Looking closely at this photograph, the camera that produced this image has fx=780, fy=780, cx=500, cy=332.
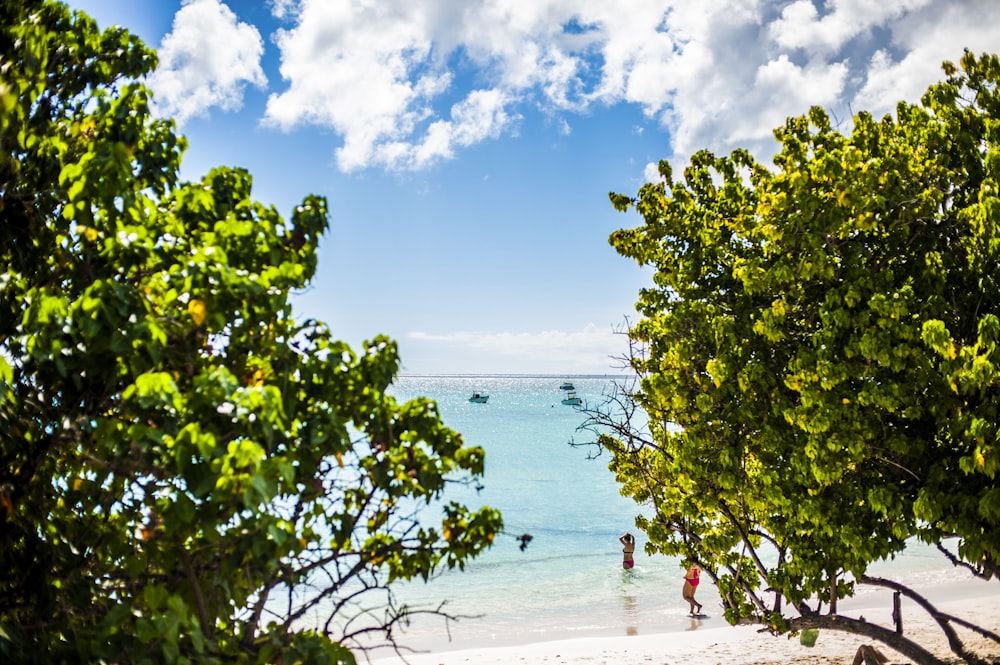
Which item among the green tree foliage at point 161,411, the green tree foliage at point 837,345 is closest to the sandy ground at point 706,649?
the green tree foliage at point 837,345

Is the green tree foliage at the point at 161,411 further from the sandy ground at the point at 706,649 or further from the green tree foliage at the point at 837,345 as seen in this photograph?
the sandy ground at the point at 706,649

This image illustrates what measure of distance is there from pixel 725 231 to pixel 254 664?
753 centimetres

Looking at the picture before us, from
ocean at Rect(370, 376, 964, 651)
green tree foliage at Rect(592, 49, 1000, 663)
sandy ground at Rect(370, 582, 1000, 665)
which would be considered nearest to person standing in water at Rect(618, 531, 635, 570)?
ocean at Rect(370, 376, 964, 651)

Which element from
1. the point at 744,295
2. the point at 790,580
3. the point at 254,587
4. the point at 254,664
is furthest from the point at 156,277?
the point at 790,580

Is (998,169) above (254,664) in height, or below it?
above

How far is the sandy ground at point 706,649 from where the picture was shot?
14.7 meters

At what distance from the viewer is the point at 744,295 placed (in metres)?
9.05

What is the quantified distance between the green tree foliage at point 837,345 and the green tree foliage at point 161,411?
488 cm

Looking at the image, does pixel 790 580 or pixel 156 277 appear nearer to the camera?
pixel 156 277

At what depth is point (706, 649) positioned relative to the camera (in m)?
16.4

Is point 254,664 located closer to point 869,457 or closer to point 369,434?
point 369,434

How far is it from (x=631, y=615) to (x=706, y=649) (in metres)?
5.11

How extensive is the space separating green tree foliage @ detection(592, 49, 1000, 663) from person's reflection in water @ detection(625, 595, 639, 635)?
33.6 ft

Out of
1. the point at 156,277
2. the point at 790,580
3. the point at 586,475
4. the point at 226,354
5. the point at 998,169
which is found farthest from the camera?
the point at 586,475
